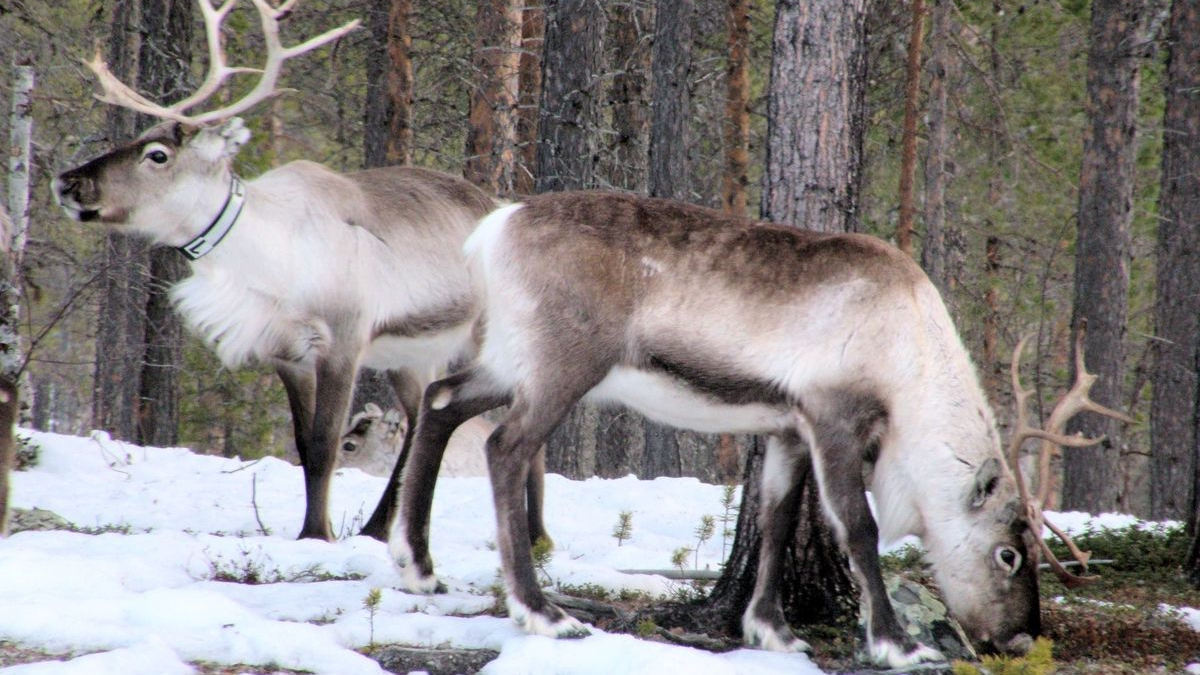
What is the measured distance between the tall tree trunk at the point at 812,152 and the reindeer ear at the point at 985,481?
67cm

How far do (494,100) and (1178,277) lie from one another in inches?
244

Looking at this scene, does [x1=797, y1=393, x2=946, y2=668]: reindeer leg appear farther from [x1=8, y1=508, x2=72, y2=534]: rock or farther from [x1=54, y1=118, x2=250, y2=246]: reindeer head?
[x1=8, y1=508, x2=72, y2=534]: rock

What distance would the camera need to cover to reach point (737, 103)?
13312mm

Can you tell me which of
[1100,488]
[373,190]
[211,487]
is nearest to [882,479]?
[373,190]

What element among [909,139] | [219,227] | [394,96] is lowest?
[219,227]

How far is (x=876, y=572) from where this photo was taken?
4.16m

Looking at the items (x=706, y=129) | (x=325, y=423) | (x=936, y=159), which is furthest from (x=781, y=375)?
(x=936, y=159)

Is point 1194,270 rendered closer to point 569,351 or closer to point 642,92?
point 642,92

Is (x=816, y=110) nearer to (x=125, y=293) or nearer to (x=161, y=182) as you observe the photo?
(x=161, y=182)

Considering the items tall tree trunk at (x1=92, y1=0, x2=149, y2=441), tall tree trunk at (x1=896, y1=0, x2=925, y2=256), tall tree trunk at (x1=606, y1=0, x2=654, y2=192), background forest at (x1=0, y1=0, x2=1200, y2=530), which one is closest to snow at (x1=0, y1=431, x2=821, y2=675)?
background forest at (x1=0, y1=0, x2=1200, y2=530)

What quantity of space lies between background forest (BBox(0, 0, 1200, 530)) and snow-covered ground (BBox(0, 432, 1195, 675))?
4.47 feet

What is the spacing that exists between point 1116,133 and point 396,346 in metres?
8.14

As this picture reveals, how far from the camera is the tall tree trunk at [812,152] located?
4742mm

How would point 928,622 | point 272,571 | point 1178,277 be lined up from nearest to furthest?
point 928,622
point 272,571
point 1178,277
